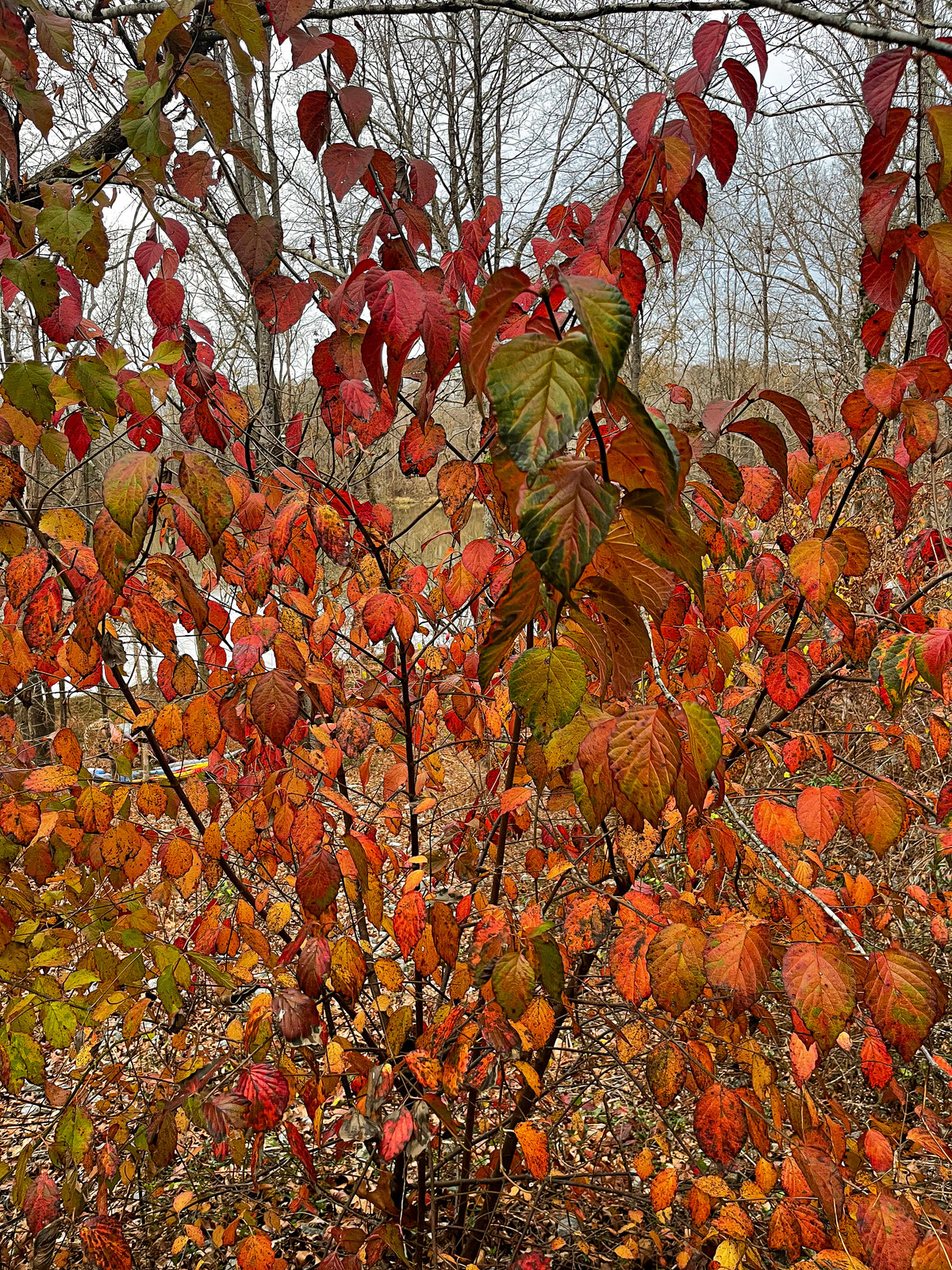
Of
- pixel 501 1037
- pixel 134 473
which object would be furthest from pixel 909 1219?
pixel 134 473

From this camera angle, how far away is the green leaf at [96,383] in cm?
119

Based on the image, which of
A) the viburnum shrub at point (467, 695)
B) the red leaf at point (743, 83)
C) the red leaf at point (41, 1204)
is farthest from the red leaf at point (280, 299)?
the red leaf at point (41, 1204)

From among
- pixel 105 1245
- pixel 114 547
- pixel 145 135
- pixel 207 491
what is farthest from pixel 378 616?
pixel 105 1245

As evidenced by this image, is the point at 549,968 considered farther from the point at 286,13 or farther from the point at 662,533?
the point at 286,13

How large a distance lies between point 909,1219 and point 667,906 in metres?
0.52

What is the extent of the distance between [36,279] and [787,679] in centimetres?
148

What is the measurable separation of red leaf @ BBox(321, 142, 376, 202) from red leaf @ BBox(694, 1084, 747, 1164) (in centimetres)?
148

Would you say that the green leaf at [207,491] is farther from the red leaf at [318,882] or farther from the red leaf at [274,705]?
the red leaf at [318,882]

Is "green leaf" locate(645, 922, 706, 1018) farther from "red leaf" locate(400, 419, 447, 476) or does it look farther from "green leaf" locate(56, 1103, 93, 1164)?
"green leaf" locate(56, 1103, 93, 1164)

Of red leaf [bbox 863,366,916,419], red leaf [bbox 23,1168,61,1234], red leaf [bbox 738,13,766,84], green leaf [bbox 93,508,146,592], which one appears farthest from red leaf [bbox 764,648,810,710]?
red leaf [bbox 23,1168,61,1234]

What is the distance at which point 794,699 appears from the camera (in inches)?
64.4

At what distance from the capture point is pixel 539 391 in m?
0.59

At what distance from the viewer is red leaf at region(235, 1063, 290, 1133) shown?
4.29 ft

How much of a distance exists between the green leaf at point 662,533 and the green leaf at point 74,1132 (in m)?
1.53
